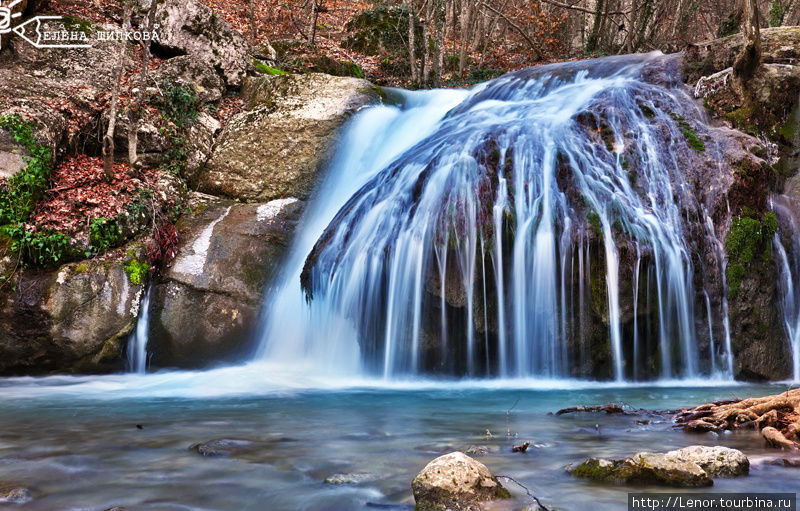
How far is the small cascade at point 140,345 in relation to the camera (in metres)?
7.32

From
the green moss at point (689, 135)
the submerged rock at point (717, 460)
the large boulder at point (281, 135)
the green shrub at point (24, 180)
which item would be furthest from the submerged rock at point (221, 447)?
the green moss at point (689, 135)

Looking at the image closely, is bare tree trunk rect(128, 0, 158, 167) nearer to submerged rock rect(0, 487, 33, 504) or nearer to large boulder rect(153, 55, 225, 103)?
large boulder rect(153, 55, 225, 103)

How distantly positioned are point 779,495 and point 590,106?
23.8 feet

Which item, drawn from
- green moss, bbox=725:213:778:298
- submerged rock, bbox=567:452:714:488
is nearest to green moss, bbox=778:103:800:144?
green moss, bbox=725:213:778:298

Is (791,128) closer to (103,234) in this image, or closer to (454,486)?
(454,486)

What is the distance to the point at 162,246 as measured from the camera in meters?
7.93

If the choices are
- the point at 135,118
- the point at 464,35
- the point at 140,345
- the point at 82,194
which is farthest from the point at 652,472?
the point at 464,35

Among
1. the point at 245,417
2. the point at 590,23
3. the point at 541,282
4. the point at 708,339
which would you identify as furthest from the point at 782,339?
the point at 590,23

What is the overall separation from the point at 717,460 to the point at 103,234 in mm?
7368

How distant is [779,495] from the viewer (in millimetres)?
2678

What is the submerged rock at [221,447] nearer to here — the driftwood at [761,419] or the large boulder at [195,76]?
the driftwood at [761,419]

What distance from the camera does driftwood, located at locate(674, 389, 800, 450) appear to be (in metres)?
3.48

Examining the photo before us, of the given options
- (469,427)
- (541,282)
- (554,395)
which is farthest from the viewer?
(541,282)

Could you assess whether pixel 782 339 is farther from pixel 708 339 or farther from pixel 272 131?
pixel 272 131
